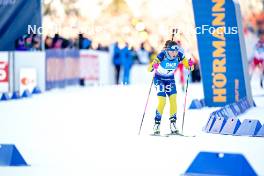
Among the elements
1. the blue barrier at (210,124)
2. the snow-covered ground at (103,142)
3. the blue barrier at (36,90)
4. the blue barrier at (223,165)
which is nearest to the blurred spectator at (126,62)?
the blue barrier at (36,90)

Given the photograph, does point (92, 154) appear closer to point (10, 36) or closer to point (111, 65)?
point (10, 36)

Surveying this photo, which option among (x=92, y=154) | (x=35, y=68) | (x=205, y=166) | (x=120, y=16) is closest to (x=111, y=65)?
(x=35, y=68)

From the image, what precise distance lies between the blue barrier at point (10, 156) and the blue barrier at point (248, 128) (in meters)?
4.77

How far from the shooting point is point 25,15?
2409 cm

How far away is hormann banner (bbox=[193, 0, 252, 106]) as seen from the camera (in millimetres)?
18406

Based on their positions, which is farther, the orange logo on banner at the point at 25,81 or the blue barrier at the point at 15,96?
the orange logo on banner at the point at 25,81

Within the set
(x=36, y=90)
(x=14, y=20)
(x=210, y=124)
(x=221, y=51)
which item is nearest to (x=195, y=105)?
(x=221, y=51)

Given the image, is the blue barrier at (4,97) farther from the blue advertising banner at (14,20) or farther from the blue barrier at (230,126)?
the blue barrier at (230,126)

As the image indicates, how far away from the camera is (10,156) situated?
8633mm

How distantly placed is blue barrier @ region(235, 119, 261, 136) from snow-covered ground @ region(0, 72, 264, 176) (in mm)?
379

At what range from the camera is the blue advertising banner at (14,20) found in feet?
75.9

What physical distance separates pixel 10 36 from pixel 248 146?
1432 centimetres

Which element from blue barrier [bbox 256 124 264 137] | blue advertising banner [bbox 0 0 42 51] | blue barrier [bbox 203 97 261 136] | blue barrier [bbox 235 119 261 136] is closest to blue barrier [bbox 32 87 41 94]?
blue advertising banner [bbox 0 0 42 51]

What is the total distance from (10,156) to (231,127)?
4948 millimetres
